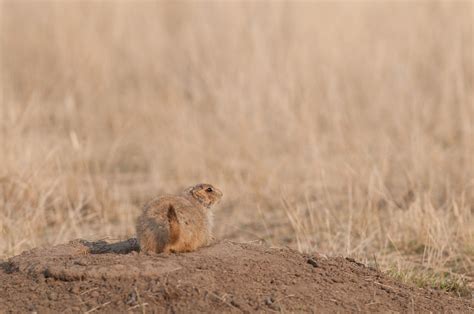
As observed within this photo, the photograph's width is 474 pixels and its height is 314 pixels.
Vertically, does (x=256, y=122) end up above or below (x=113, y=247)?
above

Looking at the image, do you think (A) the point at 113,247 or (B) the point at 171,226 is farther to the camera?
(A) the point at 113,247

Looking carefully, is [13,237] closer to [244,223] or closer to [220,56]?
[244,223]

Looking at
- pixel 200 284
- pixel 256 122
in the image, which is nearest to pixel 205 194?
pixel 200 284

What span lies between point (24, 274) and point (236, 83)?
21.3 ft

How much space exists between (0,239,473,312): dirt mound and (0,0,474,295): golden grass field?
37.9 inches

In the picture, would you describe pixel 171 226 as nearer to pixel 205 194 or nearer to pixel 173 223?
pixel 173 223

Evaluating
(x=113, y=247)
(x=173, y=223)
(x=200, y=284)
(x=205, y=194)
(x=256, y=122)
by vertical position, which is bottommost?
(x=200, y=284)

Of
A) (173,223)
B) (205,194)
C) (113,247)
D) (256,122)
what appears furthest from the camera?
(256,122)

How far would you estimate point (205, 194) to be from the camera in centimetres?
508

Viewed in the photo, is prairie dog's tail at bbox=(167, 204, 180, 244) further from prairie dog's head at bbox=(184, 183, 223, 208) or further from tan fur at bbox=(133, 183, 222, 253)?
prairie dog's head at bbox=(184, 183, 223, 208)

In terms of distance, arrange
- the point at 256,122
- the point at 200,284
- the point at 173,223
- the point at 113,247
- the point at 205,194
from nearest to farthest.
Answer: the point at 200,284, the point at 173,223, the point at 205,194, the point at 113,247, the point at 256,122

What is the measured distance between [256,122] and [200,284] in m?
6.00

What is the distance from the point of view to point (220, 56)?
11.4m

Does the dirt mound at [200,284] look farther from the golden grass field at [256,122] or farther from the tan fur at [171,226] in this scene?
the golden grass field at [256,122]
